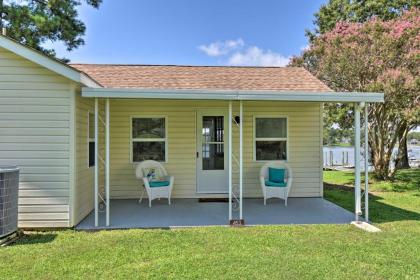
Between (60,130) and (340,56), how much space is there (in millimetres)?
8178

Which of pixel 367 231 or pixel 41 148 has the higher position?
pixel 41 148

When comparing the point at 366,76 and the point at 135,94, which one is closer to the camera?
the point at 135,94

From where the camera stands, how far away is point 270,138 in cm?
827

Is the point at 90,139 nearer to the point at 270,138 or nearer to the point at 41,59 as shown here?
the point at 41,59

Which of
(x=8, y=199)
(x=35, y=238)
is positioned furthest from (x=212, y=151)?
(x=8, y=199)

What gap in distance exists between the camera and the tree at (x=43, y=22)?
12955 mm

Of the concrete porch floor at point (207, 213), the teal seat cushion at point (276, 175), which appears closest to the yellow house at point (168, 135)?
the concrete porch floor at point (207, 213)

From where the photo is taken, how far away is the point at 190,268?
3.82 m

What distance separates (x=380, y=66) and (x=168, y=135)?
252 inches

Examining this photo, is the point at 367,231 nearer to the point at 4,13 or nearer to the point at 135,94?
the point at 135,94

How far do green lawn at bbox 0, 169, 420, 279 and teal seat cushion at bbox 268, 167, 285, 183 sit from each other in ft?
6.77

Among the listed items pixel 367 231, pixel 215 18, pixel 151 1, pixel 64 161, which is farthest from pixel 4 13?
pixel 367 231

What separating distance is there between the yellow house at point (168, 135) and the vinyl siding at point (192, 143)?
0.02 meters

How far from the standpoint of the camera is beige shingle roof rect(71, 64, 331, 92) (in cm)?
798
